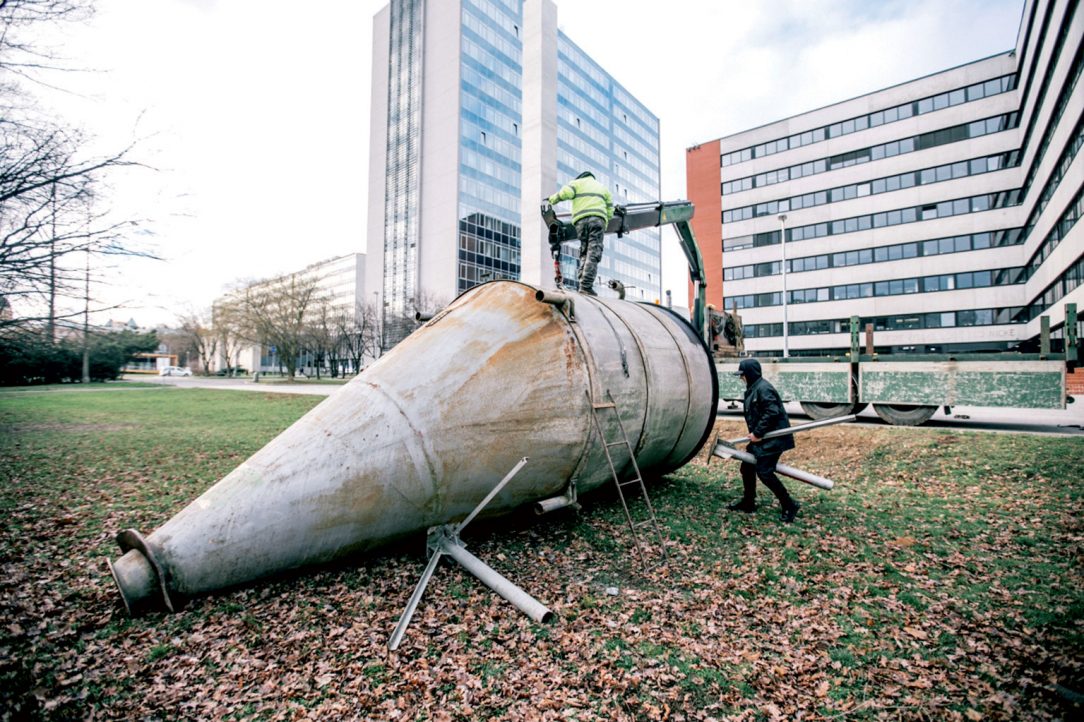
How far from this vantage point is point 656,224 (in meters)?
9.81

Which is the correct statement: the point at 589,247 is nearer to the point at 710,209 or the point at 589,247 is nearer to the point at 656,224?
the point at 656,224

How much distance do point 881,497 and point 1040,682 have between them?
4.43 metres

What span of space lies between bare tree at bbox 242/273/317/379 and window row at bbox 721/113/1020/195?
42.5m

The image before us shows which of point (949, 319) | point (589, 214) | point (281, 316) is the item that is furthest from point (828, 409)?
point (281, 316)

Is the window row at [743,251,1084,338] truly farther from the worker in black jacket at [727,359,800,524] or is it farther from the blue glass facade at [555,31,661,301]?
the worker in black jacket at [727,359,800,524]

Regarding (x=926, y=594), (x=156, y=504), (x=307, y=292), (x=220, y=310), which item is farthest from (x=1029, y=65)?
(x=220, y=310)

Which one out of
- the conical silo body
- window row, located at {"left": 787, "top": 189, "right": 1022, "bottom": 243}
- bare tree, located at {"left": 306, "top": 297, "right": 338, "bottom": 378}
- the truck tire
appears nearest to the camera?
the conical silo body

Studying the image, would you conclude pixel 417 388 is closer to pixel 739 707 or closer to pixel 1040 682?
pixel 739 707

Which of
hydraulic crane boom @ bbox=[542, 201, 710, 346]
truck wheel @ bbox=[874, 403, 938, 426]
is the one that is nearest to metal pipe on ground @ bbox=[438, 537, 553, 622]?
hydraulic crane boom @ bbox=[542, 201, 710, 346]

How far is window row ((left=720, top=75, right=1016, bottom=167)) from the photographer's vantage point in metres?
38.1

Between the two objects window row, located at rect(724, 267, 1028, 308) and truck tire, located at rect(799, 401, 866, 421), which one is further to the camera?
window row, located at rect(724, 267, 1028, 308)

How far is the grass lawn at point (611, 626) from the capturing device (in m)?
2.91

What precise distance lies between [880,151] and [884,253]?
8863mm

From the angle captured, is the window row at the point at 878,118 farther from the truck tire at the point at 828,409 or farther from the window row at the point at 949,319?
the truck tire at the point at 828,409
